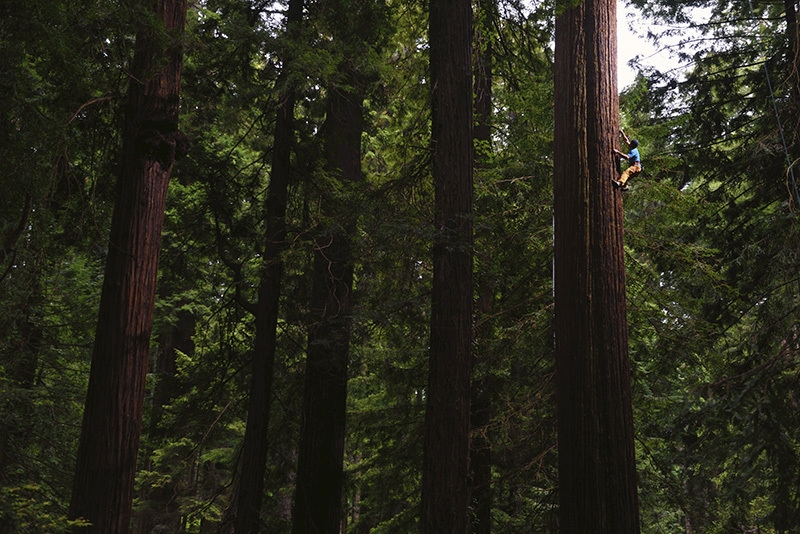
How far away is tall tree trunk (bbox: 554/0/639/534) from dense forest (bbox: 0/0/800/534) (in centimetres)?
2

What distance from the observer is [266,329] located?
377 inches

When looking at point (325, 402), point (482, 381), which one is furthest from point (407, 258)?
point (325, 402)

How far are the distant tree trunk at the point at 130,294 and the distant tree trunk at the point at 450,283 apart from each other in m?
2.90

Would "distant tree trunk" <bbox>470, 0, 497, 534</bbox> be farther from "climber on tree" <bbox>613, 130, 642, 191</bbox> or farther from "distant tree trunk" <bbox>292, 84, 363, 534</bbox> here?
"climber on tree" <bbox>613, 130, 642, 191</bbox>

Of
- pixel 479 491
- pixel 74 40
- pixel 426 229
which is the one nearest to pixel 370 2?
pixel 426 229

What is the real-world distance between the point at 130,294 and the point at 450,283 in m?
3.29

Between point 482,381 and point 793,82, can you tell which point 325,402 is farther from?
point 793,82

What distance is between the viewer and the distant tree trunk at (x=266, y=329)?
9.15 meters

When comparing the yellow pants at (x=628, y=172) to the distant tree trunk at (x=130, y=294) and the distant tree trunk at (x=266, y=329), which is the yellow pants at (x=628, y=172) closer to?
the distant tree trunk at (x=130, y=294)

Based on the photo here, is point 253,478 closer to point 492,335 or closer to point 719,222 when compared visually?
point 492,335

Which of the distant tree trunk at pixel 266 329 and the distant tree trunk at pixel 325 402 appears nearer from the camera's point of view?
the distant tree trunk at pixel 266 329

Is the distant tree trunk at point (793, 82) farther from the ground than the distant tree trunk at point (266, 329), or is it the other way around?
the distant tree trunk at point (793, 82)

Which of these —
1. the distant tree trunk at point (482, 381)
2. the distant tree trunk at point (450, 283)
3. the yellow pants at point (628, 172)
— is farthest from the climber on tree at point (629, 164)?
the distant tree trunk at point (482, 381)

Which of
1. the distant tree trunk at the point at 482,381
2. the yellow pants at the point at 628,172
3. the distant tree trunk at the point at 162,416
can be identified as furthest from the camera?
the distant tree trunk at the point at 162,416
